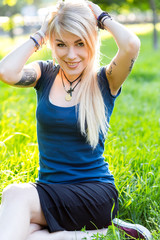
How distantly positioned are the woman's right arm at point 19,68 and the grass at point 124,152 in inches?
16.2

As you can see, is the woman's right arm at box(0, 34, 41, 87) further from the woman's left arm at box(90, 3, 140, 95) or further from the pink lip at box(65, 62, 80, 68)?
the woman's left arm at box(90, 3, 140, 95)

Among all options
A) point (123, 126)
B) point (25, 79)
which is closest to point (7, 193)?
point (25, 79)

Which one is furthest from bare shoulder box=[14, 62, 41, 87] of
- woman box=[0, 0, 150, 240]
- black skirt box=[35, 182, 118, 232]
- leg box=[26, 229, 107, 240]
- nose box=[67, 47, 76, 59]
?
leg box=[26, 229, 107, 240]

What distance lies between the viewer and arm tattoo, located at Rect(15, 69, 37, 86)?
2.61 m

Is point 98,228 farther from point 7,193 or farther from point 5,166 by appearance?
point 5,166

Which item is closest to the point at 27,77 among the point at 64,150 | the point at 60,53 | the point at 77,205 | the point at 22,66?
the point at 22,66

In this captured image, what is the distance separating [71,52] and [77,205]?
939 mm

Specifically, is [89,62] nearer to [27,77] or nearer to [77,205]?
[27,77]

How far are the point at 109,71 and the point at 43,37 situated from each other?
1.60 feet

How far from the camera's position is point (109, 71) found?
254 centimetres

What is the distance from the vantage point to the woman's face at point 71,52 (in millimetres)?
2469

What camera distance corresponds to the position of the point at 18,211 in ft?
7.10

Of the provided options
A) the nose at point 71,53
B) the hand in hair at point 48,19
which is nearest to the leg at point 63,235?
the nose at point 71,53

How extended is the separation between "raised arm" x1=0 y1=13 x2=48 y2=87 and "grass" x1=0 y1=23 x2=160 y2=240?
1.27 ft
